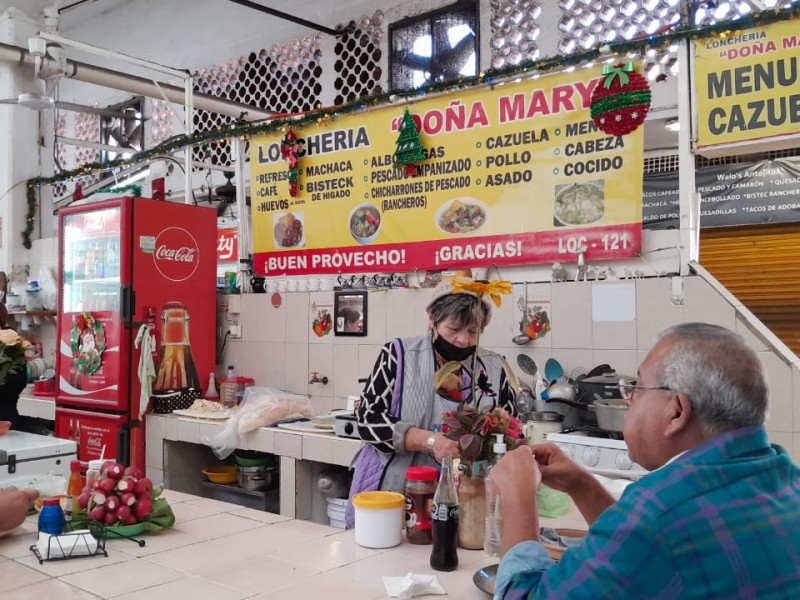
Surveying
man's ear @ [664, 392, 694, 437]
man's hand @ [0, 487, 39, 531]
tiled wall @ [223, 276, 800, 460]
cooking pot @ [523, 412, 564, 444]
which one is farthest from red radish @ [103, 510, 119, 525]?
tiled wall @ [223, 276, 800, 460]

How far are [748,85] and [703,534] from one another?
3072 millimetres

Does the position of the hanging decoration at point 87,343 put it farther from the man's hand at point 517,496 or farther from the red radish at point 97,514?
the man's hand at point 517,496

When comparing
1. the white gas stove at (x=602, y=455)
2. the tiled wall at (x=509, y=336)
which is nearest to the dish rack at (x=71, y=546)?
the white gas stove at (x=602, y=455)

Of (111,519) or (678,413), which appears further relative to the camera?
(111,519)

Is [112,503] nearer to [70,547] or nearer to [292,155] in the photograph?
[70,547]

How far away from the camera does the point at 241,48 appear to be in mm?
9695

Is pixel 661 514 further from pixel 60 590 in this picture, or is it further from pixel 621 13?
pixel 621 13

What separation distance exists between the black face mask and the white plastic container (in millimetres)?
866

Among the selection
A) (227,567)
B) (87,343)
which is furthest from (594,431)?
(87,343)

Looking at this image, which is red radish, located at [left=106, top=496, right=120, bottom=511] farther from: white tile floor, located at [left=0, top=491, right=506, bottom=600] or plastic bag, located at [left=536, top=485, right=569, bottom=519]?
plastic bag, located at [left=536, top=485, right=569, bottom=519]

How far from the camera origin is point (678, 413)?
1.25m

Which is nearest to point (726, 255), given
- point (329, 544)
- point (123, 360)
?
point (123, 360)

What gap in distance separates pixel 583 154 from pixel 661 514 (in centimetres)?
318

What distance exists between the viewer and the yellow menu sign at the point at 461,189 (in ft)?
13.2
